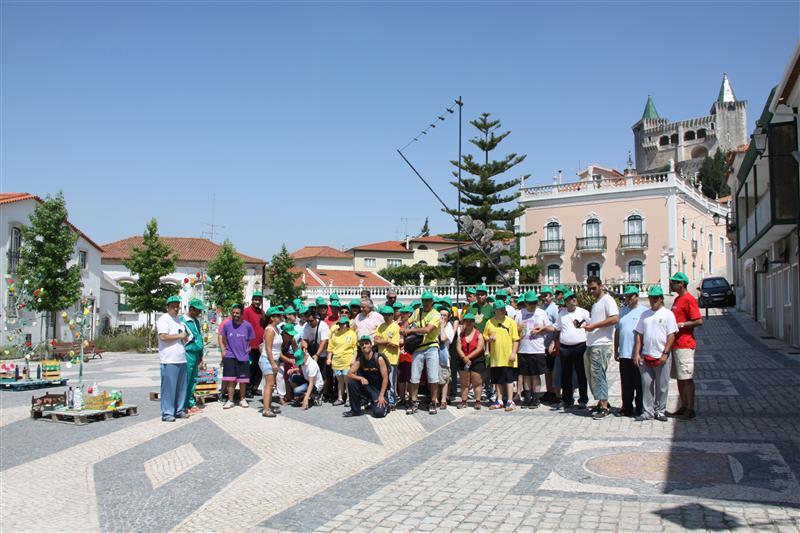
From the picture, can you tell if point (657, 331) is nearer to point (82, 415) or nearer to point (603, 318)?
point (603, 318)

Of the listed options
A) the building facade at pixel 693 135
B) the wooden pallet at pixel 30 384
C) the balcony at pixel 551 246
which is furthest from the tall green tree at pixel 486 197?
the building facade at pixel 693 135

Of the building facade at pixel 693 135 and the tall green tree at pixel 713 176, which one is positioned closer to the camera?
the tall green tree at pixel 713 176

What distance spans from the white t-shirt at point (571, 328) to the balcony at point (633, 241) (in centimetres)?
3523

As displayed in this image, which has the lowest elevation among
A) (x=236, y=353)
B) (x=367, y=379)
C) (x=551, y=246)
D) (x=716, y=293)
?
(x=367, y=379)

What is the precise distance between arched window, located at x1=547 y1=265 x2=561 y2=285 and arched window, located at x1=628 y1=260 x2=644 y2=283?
4659 mm

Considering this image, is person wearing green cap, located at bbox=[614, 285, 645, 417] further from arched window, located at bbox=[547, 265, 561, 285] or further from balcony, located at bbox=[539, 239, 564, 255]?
arched window, located at bbox=[547, 265, 561, 285]

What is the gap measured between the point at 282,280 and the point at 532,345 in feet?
128

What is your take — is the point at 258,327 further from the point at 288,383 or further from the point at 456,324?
the point at 456,324

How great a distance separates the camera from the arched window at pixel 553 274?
46312 millimetres

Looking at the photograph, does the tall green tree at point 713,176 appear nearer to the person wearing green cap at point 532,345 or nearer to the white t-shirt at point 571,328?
the person wearing green cap at point 532,345

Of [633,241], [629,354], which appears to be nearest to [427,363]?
[629,354]

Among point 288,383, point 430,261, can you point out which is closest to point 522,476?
point 288,383

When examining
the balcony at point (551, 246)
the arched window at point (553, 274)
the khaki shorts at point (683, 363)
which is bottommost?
the khaki shorts at point (683, 363)

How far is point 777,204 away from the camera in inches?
672
